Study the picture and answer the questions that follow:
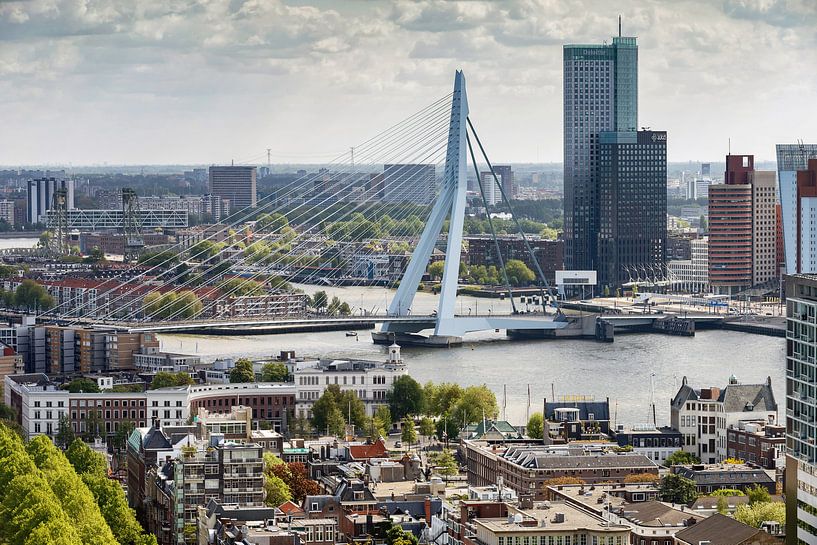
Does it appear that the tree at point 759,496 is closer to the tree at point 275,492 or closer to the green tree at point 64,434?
the tree at point 275,492

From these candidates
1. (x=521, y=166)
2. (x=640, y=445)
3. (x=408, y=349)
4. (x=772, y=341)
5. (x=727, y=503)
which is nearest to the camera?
Answer: (x=727, y=503)

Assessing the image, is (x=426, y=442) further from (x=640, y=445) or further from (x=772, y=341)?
(x=772, y=341)

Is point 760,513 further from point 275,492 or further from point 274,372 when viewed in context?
point 274,372

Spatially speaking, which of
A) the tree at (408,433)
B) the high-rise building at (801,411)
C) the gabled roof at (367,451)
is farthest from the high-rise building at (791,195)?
the high-rise building at (801,411)

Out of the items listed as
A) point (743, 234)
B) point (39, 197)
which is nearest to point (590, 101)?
point (743, 234)

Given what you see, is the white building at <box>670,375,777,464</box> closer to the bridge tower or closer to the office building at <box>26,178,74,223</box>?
the bridge tower

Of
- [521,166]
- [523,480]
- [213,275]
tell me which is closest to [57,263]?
[213,275]

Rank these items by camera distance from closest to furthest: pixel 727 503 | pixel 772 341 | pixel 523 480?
pixel 727 503 → pixel 523 480 → pixel 772 341
